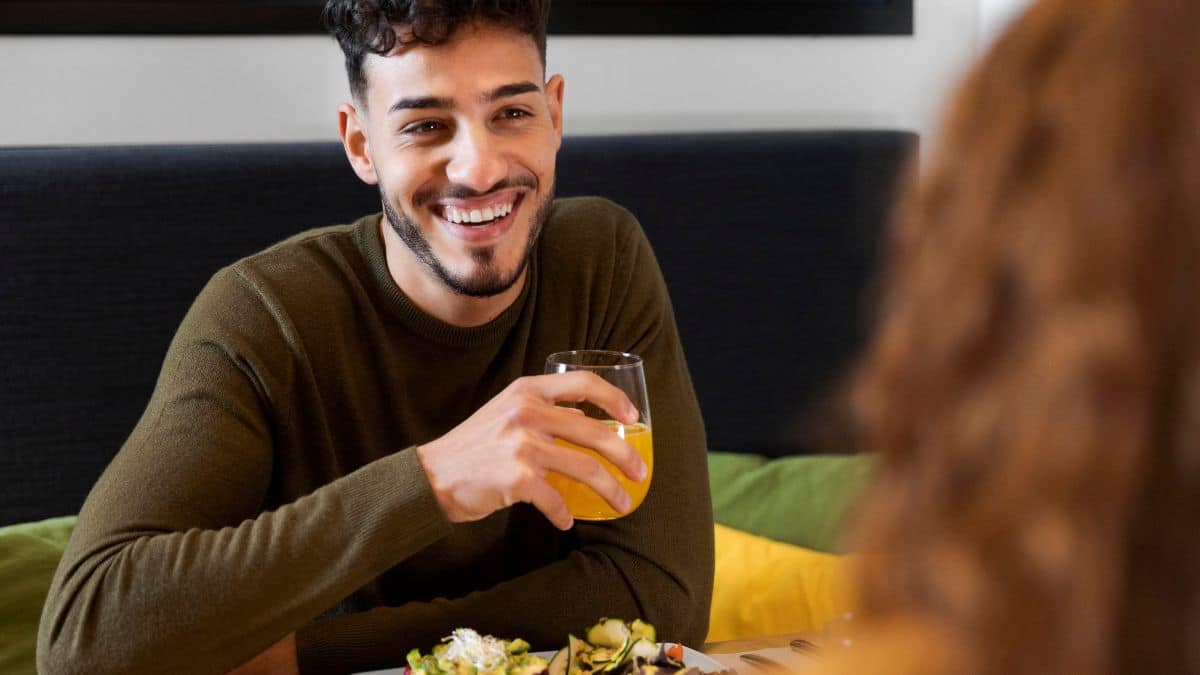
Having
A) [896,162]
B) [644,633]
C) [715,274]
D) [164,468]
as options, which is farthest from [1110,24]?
[896,162]

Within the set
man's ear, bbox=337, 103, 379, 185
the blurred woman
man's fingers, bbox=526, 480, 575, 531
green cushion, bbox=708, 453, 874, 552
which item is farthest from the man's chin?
the blurred woman

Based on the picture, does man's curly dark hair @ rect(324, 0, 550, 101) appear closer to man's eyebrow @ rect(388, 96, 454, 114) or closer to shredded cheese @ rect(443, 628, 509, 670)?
man's eyebrow @ rect(388, 96, 454, 114)

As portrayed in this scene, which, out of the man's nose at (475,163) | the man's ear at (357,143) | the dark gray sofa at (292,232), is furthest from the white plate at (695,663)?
the dark gray sofa at (292,232)

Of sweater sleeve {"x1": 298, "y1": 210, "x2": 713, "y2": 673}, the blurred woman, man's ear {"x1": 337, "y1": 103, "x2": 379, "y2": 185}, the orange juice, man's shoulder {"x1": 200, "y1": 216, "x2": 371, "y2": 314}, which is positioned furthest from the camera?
man's ear {"x1": 337, "y1": 103, "x2": 379, "y2": 185}

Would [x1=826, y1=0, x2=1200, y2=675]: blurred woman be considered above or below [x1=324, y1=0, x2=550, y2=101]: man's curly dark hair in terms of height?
below

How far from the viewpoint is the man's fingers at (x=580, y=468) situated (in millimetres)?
1210

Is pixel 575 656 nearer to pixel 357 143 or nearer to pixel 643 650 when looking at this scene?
pixel 643 650

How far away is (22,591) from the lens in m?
1.86

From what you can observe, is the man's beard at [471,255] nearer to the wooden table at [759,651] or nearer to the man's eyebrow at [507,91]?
the man's eyebrow at [507,91]

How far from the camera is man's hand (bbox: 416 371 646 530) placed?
3.98 ft

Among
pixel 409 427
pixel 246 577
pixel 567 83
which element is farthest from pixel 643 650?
pixel 567 83

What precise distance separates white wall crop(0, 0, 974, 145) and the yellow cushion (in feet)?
2.50

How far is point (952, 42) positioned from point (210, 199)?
5.36 feet

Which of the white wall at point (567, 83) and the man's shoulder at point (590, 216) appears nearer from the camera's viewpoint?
the man's shoulder at point (590, 216)
